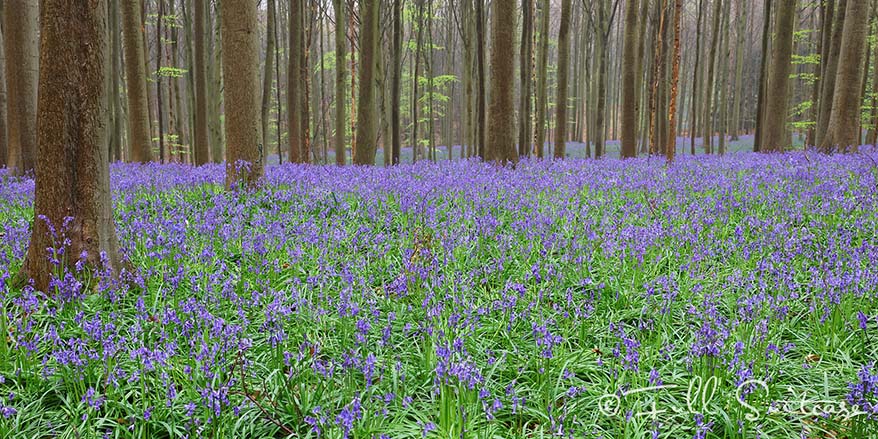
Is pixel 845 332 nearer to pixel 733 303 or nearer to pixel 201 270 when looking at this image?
pixel 733 303

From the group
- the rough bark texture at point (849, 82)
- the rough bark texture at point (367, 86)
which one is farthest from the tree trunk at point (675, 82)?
the rough bark texture at point (367, 86)

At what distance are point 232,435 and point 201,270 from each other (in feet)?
6.39

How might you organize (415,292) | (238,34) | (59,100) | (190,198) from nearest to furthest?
(59,100), (415,292), (190,198), (238,34)

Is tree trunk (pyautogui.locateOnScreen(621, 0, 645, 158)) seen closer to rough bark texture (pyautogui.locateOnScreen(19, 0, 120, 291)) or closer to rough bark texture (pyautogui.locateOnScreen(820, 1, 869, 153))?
rough bark texture (pyautogui.locateOnScreen(820, 1, 869, 153))

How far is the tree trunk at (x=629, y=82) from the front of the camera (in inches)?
570

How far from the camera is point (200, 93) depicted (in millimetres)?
13906

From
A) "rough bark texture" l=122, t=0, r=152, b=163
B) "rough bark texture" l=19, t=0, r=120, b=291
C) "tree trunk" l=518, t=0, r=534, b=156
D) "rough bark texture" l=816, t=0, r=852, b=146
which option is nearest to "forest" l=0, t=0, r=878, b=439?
"rough bark texture" l=19, t=0, r=120, b=291

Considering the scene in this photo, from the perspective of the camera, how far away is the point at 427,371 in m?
2.86

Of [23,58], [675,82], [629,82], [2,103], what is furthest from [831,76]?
[2,103]

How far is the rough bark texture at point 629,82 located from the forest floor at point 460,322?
28.5 feet

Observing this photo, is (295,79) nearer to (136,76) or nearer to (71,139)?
(136,76)

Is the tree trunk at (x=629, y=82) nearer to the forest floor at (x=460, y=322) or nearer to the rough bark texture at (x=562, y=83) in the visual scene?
the rough bark texture at (x=562, y=83)

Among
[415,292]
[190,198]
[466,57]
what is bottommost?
[415,292]

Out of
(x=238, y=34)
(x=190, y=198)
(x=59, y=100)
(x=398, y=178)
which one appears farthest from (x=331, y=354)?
(x=238, y=34)
